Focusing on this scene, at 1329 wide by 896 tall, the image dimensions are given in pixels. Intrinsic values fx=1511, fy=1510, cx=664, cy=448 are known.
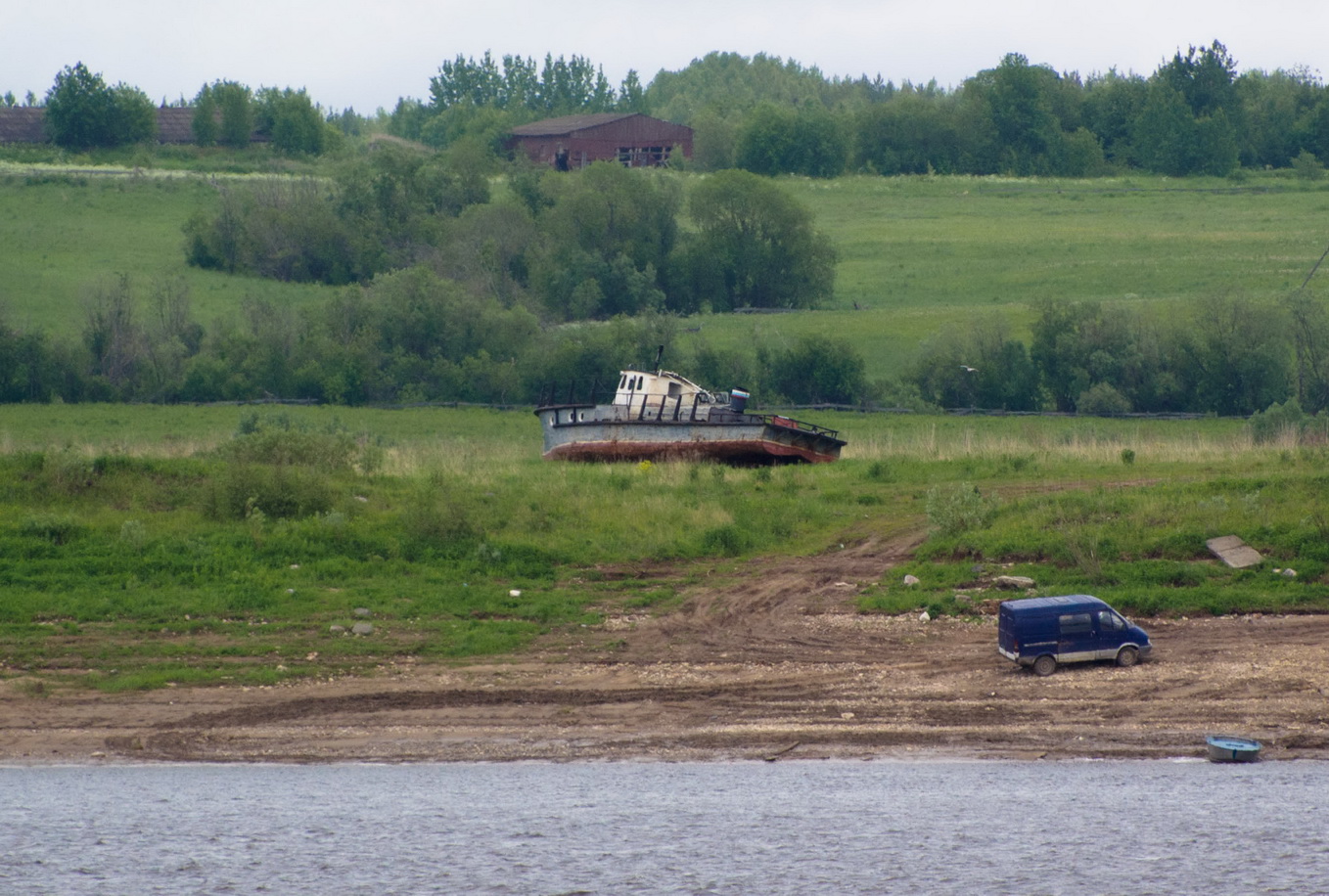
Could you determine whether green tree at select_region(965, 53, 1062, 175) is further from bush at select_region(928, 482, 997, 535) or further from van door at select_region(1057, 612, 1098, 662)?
van door at select_region(1057, 612, 1098, 662)

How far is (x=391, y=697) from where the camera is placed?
1941 centimetres

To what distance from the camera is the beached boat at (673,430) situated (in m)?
35.8

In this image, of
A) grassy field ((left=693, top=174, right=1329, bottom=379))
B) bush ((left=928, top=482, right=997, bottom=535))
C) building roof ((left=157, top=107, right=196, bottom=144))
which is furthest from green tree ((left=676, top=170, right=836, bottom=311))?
building roof ((left=157, top=107, right=196, bottom=144))

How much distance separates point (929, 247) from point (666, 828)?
72.1m

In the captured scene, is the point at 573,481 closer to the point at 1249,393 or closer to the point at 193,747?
the point at 193,747

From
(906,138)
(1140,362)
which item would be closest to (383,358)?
(1140,362)

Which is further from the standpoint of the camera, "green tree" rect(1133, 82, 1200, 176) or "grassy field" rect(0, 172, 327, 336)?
"green tree" rect(1133, 82, 1200, 176)

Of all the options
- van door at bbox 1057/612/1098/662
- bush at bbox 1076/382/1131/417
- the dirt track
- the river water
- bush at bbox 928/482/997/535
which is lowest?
the river water

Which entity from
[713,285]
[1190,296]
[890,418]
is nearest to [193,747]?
[890,418]

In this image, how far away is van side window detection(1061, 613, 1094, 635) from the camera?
19.5m

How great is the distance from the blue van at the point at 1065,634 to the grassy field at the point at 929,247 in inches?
1461

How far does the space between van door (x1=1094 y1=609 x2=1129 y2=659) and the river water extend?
305 cm

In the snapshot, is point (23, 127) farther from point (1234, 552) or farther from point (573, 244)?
point (1234, 552)

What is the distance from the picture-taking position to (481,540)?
25.2 meters
